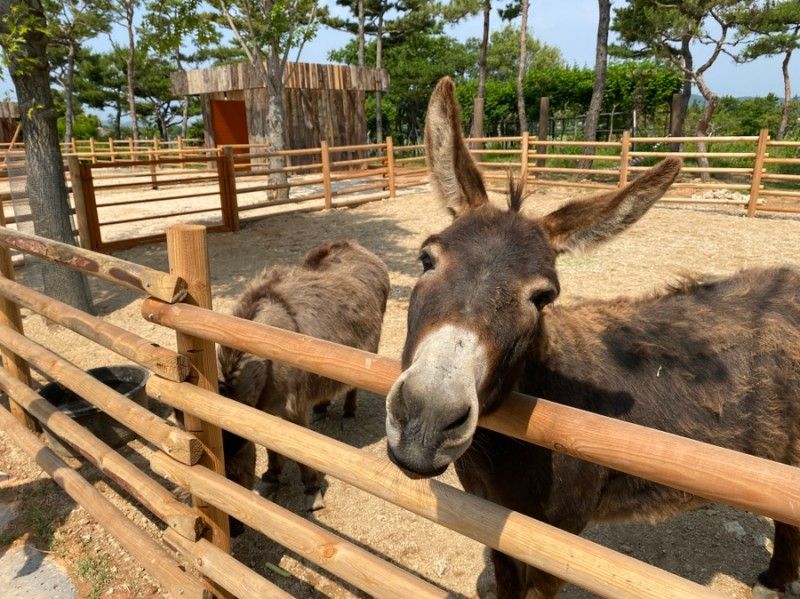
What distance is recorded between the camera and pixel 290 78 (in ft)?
72.5

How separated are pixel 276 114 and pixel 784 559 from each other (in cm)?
1501

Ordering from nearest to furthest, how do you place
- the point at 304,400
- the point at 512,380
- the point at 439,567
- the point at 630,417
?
1. the point at 512,380
2. the point at 630,417
3. the point at 439,567
4. the point at 304,400

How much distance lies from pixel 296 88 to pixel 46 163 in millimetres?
17968

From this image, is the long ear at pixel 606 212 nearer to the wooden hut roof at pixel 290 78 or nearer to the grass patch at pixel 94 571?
the grass patch at pixel 94 571

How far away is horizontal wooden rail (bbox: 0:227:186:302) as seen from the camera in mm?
2354

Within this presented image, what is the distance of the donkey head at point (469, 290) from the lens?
135 cm

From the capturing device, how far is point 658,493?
2.44 meters

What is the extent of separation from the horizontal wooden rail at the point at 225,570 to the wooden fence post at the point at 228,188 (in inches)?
364

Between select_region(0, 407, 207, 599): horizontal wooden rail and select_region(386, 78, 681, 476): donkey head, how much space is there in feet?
6.38

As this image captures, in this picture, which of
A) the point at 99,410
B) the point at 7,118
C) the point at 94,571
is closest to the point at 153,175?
the point at 99,410

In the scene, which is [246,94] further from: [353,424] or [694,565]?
[694,565]

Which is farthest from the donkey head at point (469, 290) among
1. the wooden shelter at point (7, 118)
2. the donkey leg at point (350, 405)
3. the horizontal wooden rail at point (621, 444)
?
the wooden shelter at point (7, 118)

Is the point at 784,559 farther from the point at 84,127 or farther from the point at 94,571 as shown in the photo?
the point at 84,127

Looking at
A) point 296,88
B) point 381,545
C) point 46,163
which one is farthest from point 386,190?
point 381,545
